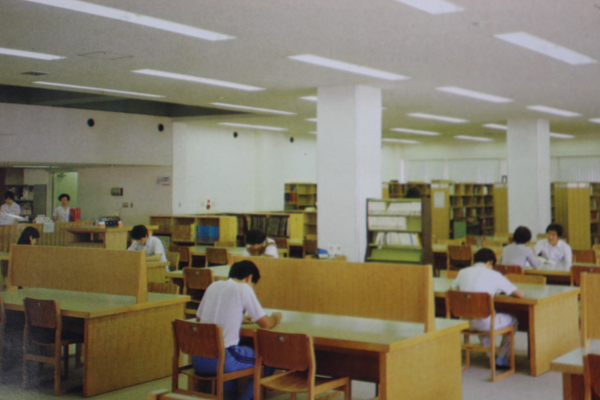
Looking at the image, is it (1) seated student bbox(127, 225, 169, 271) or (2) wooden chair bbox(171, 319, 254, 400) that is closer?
(2) wooden chair bbox(171, 319, 254, 400)

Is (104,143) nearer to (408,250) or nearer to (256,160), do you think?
(256,160)

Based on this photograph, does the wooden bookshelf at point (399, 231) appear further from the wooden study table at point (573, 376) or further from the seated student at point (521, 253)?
the wooden study table at point (573, 376)

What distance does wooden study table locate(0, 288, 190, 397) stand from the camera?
16.4ft

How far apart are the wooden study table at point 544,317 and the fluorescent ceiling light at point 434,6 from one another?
255 centimetres

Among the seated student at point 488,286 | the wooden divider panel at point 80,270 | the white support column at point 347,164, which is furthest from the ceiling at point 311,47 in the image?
the seated student at point 488,286

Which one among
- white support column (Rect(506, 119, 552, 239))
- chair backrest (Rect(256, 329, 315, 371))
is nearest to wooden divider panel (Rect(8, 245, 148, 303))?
chair backrest (Rect(256, 329, 315, 371))

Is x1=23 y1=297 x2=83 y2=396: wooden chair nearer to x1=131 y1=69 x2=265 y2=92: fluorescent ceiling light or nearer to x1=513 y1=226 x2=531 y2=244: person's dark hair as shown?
x1=131 y1=69 x2=265 y2=92: fluorescent ceiling light

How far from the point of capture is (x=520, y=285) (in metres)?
6.39

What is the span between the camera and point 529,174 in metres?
13.4

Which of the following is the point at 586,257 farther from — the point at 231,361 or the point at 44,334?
the point at 44,334

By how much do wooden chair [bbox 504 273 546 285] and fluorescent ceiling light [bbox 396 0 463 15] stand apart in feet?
9.30

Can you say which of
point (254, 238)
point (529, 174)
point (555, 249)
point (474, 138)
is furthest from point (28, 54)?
point (474, 138)

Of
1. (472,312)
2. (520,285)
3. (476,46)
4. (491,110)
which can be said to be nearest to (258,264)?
(472,312)

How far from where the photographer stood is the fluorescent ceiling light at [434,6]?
520 cm
